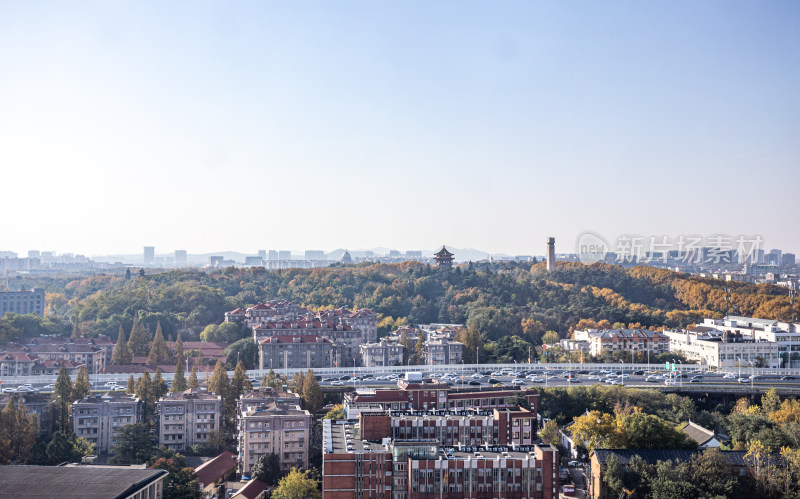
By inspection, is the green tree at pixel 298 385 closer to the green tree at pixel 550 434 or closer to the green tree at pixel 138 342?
the green tree at pixel 550 434

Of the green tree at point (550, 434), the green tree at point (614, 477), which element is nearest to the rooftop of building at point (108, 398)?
the green tree at point (550, 434)

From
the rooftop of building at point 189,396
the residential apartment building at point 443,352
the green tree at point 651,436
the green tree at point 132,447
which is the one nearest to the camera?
the green tree at point 651,436

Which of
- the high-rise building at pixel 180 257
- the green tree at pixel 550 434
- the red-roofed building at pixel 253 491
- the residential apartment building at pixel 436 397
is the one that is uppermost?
the high-rise building at pixel 180 257

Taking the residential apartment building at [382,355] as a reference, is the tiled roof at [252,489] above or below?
below

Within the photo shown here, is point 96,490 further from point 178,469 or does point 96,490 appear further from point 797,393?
point 797,393

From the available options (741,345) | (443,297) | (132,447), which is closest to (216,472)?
(132,447)

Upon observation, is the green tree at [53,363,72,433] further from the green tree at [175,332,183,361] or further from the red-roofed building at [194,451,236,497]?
the green tree at [175,332,183,361]

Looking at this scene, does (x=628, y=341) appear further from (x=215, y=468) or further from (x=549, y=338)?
(x=215, y=468)
